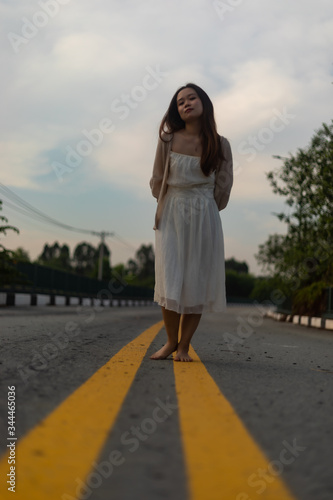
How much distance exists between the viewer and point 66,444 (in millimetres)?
1769

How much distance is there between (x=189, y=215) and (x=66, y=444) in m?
2.64

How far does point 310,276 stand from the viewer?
16.7 meters

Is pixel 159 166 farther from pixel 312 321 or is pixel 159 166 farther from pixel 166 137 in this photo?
pixel 312 321

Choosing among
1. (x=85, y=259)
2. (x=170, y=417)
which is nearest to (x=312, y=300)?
(x=170, y=417)

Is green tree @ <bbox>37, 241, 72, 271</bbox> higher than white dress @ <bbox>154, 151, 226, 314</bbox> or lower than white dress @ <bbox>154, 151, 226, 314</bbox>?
higher

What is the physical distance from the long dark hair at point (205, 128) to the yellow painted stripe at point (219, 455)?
208 centimetres

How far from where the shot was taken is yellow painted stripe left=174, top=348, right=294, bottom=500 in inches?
57.0

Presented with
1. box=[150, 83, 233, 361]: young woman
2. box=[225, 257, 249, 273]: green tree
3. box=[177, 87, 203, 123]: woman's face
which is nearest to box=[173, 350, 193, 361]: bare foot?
box=[150, 83, 233, 361]: young woman

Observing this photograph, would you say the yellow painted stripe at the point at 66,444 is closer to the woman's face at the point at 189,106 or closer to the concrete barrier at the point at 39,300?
the woman's face at the point at 189,106

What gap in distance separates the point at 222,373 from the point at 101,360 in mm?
900

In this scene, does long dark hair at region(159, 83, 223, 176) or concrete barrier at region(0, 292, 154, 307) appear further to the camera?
concrete barrier at region(0, 292, 154, 307)

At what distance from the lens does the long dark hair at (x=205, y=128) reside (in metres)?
4.22

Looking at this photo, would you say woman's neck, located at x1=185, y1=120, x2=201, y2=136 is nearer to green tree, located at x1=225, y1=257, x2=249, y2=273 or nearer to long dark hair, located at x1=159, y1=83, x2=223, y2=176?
long dark hair, located at x1=159, y1=83, x2=223, y2=176

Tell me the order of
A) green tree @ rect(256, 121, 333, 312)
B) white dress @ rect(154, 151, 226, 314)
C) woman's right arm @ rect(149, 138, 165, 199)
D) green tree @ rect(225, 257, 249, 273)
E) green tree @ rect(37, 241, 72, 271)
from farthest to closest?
green tree @ rect(225, 257, 249, 273)
green tree @ rect(37, 241, 72, 271)
green tree @ rect(256, 121, 333, 312)
woman's right arm @ rect(149, 138, 165, 199)
white dress @ rect(154, 151, 226, 314)
